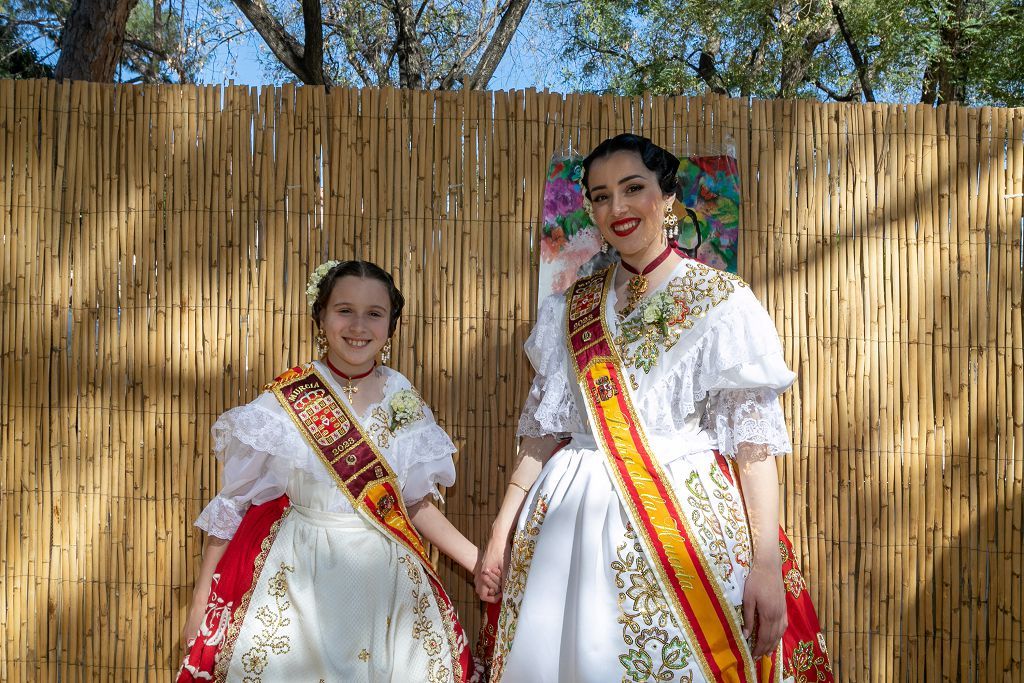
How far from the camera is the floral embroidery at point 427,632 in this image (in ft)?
7.77

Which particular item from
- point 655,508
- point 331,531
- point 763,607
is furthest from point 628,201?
point 331,531

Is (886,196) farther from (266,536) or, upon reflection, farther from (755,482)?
(266,536)

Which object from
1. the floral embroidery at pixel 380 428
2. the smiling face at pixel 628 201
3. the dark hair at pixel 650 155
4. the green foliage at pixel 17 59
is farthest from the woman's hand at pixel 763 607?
the green foliage at pixel 17 59

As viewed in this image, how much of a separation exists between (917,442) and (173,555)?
8.16 ft

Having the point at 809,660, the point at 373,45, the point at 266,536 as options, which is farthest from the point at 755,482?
the point at 373,45

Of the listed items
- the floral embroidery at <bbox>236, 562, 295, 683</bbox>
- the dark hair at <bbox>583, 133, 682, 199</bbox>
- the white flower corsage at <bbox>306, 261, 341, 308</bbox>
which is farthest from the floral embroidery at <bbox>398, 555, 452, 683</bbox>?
the dark hair at <bbox>583, 133, 682, 199</bbox>

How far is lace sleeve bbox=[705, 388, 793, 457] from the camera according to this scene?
1.99 m

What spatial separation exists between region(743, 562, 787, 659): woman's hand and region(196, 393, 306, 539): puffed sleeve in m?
1.20

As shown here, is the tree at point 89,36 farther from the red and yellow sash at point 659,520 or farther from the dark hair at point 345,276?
the red and yellow sash at point 659,520

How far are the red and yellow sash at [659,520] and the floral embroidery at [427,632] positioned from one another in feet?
2.22

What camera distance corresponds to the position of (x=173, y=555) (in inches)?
118

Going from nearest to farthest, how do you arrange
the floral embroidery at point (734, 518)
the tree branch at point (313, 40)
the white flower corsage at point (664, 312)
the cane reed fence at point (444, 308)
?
the floral embroidery at point (734, 518), the white flower corsage at point (664, 312), the cane reed fence at point (444, 308), the tree branch at point (313, 40)

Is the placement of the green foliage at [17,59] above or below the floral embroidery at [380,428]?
above

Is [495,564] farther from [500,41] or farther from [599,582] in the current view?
[500,41]
